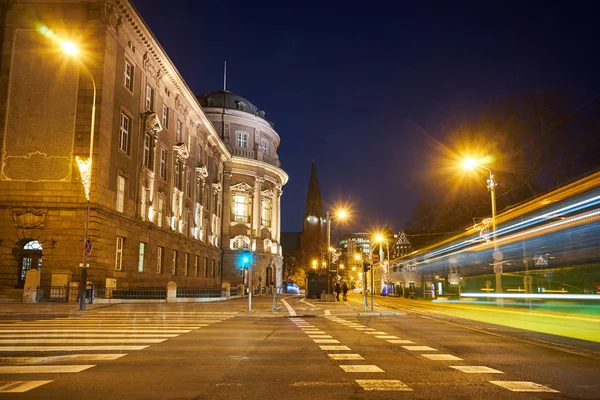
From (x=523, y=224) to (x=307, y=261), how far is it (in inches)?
3777

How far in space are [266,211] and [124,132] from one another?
43.9 m

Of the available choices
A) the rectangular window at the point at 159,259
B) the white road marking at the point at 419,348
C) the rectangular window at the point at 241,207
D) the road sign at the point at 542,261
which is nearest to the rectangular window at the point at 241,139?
the rectangular window at the point at 241,207

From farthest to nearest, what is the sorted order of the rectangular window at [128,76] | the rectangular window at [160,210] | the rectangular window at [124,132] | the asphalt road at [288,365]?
the rectangular window at [160,210]
the rectangular window at [128,76]
the rectangular window at [124,132]
the asphalt road at [288,365]

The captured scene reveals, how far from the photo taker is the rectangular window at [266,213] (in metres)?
77.4

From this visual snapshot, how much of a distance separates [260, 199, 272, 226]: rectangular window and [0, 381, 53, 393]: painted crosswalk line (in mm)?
69114

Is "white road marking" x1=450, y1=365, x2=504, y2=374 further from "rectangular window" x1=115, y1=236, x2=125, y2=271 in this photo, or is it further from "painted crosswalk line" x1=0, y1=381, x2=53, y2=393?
"rectangular window" x1=115, y1=236, x2=125, y2=271

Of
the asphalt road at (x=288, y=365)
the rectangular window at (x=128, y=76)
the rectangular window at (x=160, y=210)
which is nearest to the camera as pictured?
the asphalt road at (x=288, y=365)

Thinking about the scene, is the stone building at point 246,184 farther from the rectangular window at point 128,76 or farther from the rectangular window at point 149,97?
the rectangular window at point 128,76

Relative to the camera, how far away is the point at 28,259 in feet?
98.9

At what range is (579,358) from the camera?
10.8 m

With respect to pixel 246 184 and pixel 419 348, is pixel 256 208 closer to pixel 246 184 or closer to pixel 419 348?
pixel 246 184

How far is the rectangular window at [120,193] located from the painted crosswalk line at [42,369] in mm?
26074

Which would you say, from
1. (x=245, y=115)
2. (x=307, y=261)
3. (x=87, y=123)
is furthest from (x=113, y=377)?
(x=307, y=261)

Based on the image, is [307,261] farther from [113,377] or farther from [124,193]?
[113,377]
